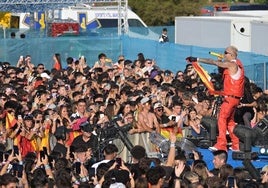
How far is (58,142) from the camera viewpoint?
16203 millimetres

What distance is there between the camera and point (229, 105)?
16312 mm

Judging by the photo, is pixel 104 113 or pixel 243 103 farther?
pixel 104 113

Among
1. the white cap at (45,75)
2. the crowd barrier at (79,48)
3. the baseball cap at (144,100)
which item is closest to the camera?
the baseball cap at (144,100)

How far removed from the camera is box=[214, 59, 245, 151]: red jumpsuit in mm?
16203

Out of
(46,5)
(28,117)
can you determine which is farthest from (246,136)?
(46,5)

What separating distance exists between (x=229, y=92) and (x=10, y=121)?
12.8 ft

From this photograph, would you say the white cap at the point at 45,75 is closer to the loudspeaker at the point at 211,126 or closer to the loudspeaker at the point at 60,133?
the loudspeaker at the point at 60,133

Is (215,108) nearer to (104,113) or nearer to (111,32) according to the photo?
(104,113)

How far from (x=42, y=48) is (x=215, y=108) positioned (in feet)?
54.3

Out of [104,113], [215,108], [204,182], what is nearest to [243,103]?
[215,108]

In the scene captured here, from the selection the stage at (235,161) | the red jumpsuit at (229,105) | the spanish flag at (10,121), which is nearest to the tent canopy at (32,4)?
the spanish flag at (10,121)

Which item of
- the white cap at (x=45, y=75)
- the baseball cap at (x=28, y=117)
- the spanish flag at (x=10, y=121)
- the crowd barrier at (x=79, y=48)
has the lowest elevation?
the crowd barrier at (x=79, y=48)

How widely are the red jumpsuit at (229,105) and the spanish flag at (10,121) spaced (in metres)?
3.52

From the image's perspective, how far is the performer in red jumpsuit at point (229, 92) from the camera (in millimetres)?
16109
